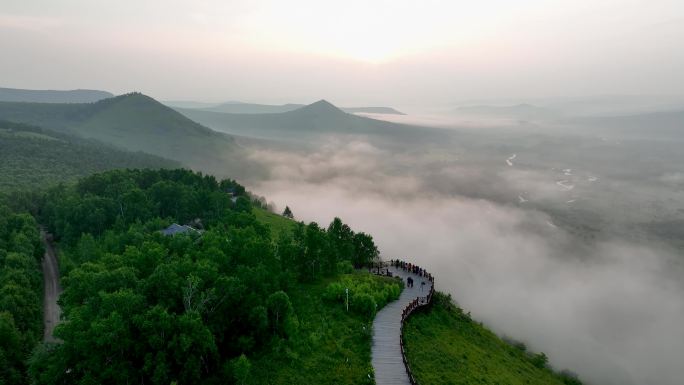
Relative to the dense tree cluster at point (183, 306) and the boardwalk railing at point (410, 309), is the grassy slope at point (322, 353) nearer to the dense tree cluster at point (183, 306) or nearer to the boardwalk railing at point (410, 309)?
the dense tree cluster at point (183, 306)

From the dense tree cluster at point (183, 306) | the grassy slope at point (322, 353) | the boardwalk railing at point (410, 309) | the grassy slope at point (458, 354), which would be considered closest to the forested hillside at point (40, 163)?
the dense tree cluster at point (183, 306)

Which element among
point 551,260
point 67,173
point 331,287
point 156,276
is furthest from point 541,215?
point 67,173

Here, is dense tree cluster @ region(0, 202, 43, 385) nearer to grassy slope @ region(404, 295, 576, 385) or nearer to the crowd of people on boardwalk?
grassy slope @ region(404, 295, 576, 385)

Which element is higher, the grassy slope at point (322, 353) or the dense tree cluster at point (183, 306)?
the dense tree cluster at point (183, 306)

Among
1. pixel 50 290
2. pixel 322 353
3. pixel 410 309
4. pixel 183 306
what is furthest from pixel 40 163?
pixel 410 309

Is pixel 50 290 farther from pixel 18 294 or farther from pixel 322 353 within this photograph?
A: pixel 322 353
